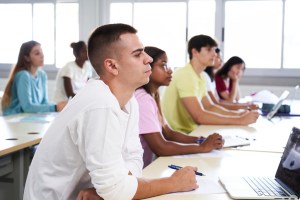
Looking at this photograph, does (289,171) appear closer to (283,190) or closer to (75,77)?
(283,190)

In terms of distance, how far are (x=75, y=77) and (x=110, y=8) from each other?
5.82 feet

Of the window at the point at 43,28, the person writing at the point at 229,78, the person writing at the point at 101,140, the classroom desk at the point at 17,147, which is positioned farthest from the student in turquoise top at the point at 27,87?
the window at the point at 43,28

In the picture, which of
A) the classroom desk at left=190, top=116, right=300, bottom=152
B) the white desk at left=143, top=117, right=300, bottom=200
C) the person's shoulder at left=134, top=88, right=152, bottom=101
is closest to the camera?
the white desk at left=143, top=117, right=300, bottom=200

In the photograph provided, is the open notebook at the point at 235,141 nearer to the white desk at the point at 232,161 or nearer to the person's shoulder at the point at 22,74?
the white desk at the point at 232,161

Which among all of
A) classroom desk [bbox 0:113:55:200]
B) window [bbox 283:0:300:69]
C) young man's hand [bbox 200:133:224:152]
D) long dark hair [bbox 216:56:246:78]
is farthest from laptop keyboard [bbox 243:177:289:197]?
window [bbox 283:0:300:69]

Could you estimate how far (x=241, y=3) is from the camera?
597 cm

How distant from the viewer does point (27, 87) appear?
12.2 feet

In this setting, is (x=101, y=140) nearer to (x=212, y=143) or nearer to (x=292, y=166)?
(x=292, y=166)

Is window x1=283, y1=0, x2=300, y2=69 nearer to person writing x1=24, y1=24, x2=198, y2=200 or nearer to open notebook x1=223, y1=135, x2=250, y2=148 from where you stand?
open notebook x1=223, y1=135, x2=250, y2=148

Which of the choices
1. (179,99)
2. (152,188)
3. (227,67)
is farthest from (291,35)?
(152,188)

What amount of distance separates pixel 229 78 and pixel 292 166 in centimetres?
378

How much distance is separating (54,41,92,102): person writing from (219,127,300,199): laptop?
143 inches

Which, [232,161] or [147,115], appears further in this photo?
[147,115]

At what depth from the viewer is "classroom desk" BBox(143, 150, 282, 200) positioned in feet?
5.52
